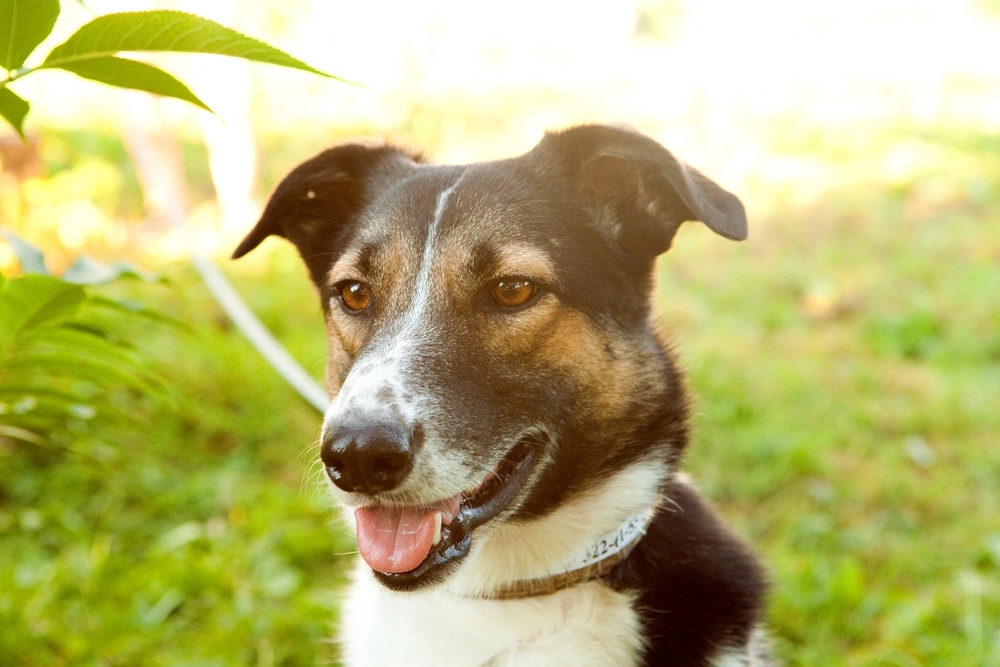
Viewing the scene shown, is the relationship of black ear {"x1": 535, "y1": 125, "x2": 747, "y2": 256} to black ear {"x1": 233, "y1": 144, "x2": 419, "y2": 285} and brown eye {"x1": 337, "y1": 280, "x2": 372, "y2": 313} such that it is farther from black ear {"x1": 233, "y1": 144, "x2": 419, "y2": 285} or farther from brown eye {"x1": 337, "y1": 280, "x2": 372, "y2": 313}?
brown eye {"x1": 337, "y1": 280, "x2": 372, "y2": 313}

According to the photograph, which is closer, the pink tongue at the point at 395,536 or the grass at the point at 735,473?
the pink tongue at the point at 395,536

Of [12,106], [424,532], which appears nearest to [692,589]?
A: [424,532]

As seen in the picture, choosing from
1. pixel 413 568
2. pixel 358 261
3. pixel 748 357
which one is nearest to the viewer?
pixel 413 568

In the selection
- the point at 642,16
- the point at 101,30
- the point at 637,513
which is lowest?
the point at 642,16

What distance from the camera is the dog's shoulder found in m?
2.24

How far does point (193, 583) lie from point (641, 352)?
215 cm

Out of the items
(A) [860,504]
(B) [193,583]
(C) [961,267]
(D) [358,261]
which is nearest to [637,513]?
(D) [358,261]

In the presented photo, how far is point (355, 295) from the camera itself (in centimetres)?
247

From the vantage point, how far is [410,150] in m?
3.06

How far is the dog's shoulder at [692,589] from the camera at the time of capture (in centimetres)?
224

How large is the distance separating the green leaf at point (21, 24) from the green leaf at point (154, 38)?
38mm

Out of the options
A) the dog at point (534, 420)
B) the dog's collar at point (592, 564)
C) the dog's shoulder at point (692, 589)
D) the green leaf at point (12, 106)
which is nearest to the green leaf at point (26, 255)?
the green leaf at point (12, 106)

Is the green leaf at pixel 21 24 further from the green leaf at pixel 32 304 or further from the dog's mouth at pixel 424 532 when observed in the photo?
the dog's mouth at pixel 424 532

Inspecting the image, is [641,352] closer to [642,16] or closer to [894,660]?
[894,660]
